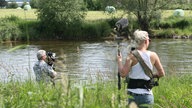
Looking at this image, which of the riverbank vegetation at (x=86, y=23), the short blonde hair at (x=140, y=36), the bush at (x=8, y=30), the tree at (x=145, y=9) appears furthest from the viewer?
the tree at (x=145, y=9)

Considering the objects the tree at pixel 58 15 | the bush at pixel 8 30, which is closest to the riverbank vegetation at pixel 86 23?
the tree at pixel 58 15

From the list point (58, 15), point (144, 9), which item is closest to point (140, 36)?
point (58, 15)

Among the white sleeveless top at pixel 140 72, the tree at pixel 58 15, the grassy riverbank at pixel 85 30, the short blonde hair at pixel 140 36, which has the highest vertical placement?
the short blonde hair at pixel 140 36

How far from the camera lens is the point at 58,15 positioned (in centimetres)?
4316

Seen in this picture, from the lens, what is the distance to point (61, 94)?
10.6ft

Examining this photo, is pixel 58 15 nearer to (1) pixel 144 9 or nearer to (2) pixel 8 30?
(2) pixel 8 30

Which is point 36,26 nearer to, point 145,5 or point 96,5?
point 145,5

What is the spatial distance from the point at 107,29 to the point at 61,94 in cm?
3993

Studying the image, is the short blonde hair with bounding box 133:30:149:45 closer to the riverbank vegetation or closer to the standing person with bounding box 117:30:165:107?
the standing person with bounding box 117:30:165:107

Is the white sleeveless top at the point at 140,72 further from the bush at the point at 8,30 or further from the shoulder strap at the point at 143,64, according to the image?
the bush at the point at 8,30

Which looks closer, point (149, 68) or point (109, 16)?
point (149, 68)

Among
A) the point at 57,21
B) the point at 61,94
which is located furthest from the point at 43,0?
the point at 61,94

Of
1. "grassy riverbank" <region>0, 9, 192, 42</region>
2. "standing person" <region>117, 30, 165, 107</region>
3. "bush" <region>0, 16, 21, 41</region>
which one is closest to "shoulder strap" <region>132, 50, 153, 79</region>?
"standing person" <region>117, 30, 165, 107</region>

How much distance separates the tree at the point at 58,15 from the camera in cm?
4325
